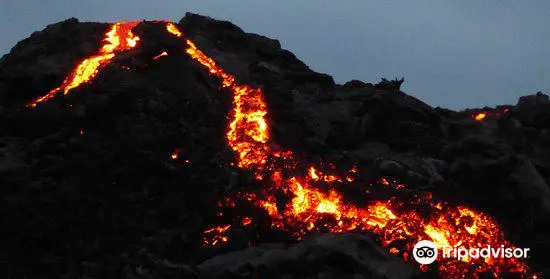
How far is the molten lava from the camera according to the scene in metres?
14.3

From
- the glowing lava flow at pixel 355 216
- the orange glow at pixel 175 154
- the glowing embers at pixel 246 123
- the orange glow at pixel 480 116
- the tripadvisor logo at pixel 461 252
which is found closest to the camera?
the tripadvisor logo at pixel 461 252

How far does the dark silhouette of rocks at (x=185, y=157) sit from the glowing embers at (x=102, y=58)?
36 cm

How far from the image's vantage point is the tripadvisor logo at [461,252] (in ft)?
45.5

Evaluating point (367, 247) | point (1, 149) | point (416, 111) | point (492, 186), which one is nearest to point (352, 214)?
point (367, 247)

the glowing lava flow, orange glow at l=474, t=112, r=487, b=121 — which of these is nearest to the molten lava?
the glowing lava flow

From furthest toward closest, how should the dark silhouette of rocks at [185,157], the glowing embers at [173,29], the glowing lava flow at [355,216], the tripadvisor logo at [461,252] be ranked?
the glowing embers at [173,29], the glowing lava flow at [355,216], the tripadvisor logo at [461,252], the dark silhouette of rocks at [185,157]

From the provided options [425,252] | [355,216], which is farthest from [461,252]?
[355,216]

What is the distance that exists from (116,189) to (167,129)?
2.32 metres

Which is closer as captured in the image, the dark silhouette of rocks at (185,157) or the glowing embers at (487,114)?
the dark silhouette of rocks at (185,157)

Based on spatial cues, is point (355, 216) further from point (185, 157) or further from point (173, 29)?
point (173, 29)

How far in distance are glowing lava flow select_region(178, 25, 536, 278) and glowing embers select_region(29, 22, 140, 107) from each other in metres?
5.07

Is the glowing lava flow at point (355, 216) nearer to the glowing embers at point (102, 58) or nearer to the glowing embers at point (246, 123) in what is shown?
the glowing embers at point (246, 123)

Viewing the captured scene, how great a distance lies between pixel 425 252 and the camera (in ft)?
45.9

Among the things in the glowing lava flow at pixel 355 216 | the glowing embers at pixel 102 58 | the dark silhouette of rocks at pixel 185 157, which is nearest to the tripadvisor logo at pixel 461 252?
the glowing lava flow at pixel 355 216
